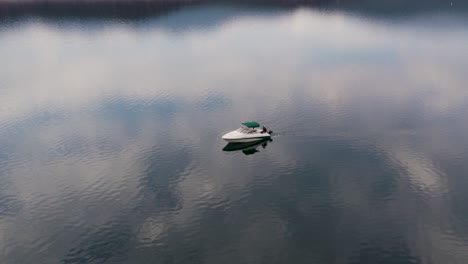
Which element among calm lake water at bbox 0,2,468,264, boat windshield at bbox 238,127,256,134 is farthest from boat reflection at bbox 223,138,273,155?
boat windshield at bbox 238,127,256,134

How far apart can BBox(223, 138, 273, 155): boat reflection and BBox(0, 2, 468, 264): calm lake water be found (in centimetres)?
82

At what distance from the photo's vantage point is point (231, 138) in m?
103

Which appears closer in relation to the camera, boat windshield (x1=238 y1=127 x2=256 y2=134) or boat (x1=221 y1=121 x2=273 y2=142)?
boat (x1=221 y1=121 x2=273 y2=142)

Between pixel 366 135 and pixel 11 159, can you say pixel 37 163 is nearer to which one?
pixel 11 159

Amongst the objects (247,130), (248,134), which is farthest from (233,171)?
(247,130)

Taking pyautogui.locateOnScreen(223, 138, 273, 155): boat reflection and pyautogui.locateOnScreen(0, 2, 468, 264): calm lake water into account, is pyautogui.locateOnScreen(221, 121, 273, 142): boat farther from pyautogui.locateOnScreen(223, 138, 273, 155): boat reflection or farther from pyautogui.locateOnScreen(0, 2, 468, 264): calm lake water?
pyautogui.locateOnScreen(0, 2, 468, 264): calm lake water

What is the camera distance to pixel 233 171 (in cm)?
9100

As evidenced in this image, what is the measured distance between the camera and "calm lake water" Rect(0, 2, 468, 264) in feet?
214

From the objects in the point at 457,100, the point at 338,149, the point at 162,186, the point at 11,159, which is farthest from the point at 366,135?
the point at 11,159

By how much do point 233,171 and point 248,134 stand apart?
16.6m

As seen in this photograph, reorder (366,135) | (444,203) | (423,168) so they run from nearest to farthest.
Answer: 1. (444,203)
2. (423,168)
3. (366,135)

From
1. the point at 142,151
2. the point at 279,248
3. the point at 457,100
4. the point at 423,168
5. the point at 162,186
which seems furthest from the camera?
the point at 457,100

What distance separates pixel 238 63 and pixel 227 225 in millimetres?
133629

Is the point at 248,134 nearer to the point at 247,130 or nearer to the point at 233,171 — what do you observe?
the point at 247,130
